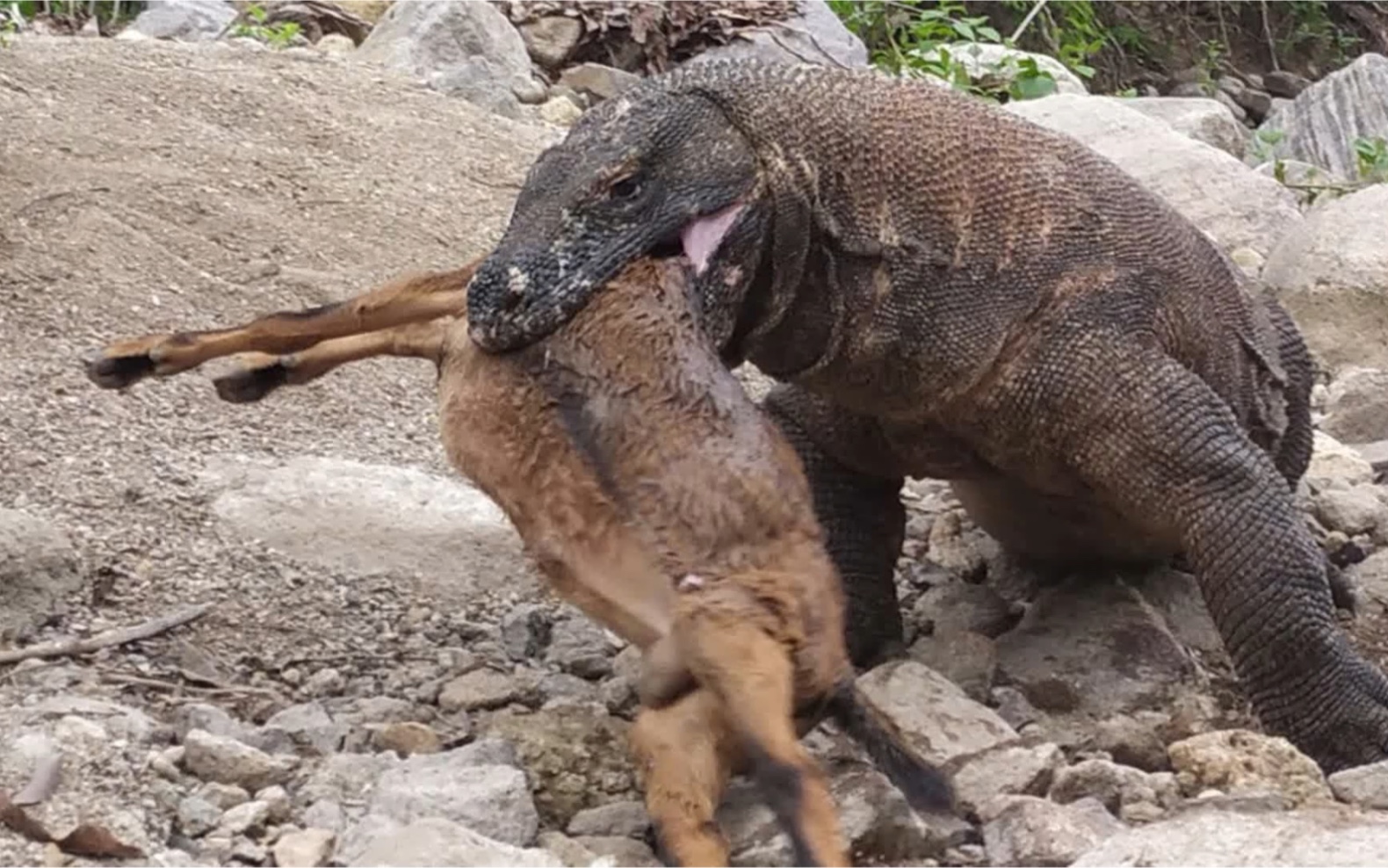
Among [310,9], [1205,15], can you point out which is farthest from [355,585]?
[1205,15]

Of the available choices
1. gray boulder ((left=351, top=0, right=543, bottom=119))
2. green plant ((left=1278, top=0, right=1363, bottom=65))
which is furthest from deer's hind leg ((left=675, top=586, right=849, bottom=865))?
green plant ((left=1278, top=0, right=1363, bottom=65))

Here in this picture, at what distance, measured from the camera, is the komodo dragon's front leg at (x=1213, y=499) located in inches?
135

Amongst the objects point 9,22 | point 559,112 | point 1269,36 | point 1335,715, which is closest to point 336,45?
point 559,112

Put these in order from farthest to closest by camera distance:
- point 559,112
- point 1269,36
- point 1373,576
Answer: point 1269,36 → point 559,112 → point 1373,576

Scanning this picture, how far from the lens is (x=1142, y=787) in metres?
3.16

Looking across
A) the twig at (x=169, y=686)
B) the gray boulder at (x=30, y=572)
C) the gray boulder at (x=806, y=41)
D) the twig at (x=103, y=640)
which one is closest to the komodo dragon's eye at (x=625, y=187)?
the twig at (x=169, y=686)

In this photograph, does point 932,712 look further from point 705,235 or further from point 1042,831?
point 705,235

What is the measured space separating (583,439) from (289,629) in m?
1.17

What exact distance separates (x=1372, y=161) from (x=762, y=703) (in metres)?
7.33

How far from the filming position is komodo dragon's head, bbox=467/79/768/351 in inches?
113

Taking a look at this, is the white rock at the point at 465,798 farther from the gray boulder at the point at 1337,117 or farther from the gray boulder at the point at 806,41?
the gray boulder at the point at 1337,117

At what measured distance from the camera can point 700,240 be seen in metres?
3.07

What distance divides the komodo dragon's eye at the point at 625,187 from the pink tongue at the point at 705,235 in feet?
0.27

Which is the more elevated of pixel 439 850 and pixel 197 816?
pixel 439 850
